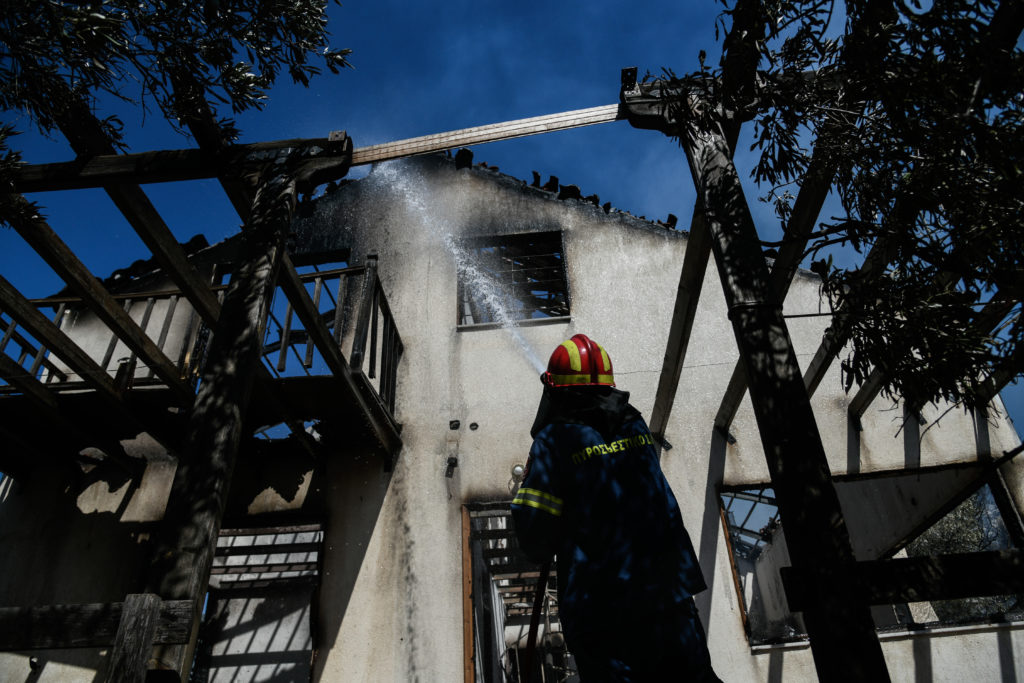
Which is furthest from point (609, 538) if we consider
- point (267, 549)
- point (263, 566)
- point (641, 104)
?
point (263, 566)

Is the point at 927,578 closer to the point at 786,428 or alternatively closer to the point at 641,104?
the point at 786,428

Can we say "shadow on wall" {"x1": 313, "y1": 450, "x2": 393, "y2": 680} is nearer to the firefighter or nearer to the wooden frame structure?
the wooden frame structure

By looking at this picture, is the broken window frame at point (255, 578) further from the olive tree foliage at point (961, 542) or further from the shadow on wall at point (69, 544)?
the olive tree foliage at point (961, 542)

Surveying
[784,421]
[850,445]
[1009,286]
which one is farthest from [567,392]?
[850,445]

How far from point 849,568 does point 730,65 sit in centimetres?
253

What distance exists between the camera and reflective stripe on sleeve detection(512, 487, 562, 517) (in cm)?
285

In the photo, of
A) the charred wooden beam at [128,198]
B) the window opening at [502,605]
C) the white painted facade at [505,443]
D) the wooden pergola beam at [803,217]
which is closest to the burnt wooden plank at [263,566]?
the white painted facade at [505,443]

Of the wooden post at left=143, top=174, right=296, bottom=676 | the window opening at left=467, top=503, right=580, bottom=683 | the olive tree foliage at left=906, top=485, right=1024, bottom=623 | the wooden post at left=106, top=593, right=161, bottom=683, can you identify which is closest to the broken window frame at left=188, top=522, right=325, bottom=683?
the window opening at left=467, top=503, right=580, bottom=683

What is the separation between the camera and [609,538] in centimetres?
279

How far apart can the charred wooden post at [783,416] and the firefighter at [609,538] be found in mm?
550

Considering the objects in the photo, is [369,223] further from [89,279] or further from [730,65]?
[730,65]

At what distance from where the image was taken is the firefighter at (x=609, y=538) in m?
2.55

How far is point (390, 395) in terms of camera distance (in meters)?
6.96

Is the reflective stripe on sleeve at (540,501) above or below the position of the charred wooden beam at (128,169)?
below
